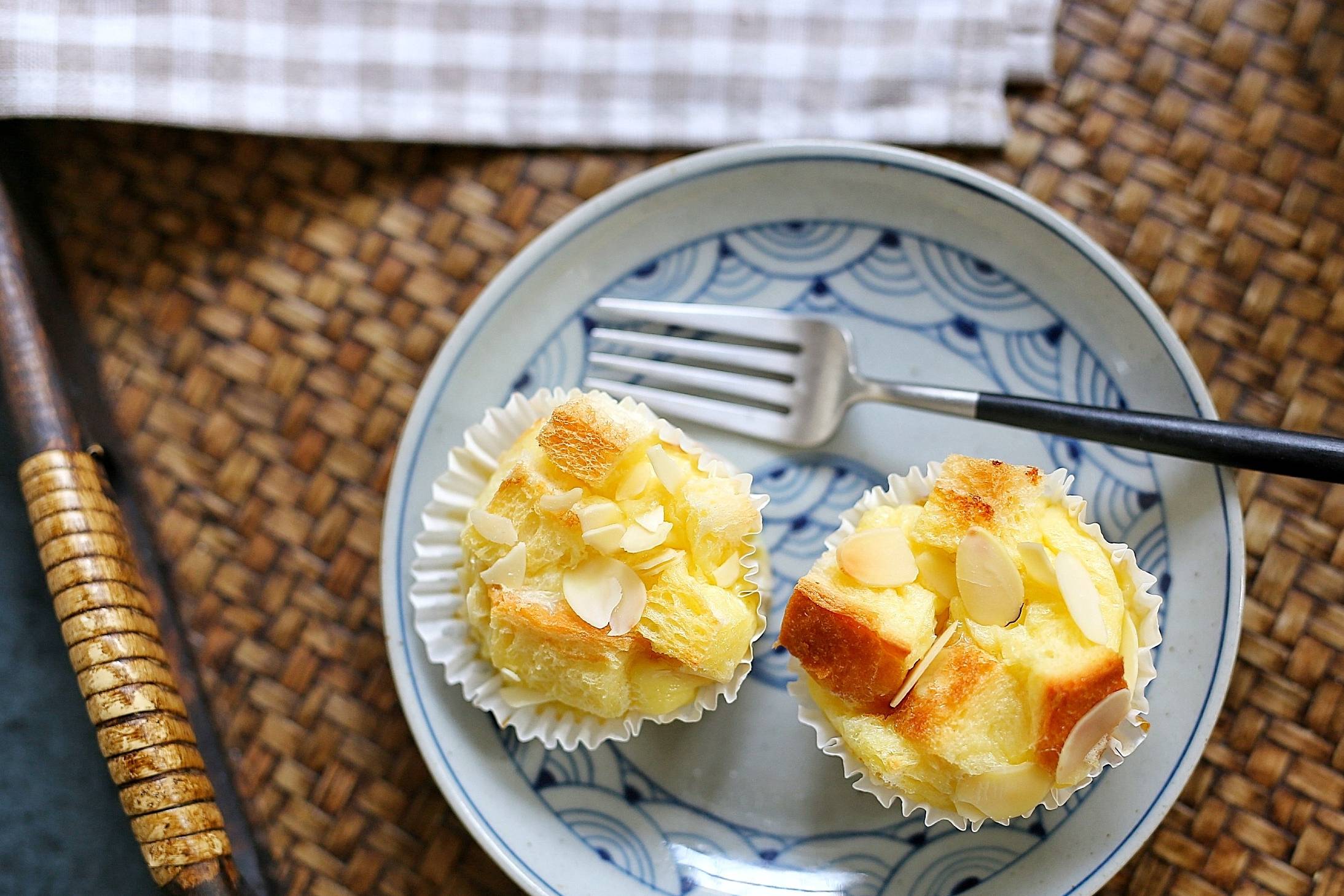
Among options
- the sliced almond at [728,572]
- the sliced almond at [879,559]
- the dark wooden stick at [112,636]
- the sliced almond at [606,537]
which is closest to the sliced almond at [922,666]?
the sliced almond at [879,559]

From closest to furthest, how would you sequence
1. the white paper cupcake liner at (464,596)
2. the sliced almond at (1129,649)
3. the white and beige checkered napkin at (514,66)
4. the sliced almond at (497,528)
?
the sliced almond at (1129,649) < the sliced almond at (497,528) < the white paper cupcake liner at (464,596) < the white and beige checkered napkin at (514,66)

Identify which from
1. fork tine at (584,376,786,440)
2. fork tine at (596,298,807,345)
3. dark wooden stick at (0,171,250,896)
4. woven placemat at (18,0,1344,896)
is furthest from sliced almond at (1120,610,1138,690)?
dark wooden stick at (0,171,250,896)

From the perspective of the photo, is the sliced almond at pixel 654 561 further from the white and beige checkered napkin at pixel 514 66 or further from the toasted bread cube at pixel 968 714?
the white and beige checkered napkin at pixel 514 66

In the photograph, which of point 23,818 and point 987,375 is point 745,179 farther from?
point 23,818

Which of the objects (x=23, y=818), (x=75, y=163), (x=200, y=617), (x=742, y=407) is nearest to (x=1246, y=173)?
(x=742, y=407)

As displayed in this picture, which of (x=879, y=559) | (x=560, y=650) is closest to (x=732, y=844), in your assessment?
(x=560, y=650)
